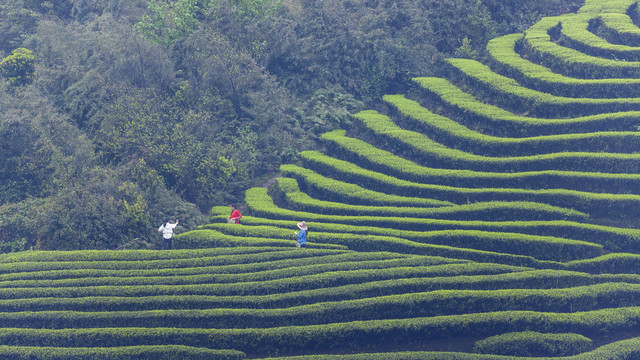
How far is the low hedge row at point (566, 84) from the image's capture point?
2620cm

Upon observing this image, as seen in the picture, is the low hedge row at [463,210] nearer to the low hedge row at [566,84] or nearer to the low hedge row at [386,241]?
the low hedge row at [386,241]

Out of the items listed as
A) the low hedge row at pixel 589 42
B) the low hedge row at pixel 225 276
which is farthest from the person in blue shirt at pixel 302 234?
the low hedge row at pixel 589 42

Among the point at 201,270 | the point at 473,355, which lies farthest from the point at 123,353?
the point at 473,355

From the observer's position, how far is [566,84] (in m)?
28.5

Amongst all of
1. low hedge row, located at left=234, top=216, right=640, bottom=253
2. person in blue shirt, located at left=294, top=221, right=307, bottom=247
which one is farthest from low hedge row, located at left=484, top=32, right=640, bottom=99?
person in blue shirt, located at left=294, top=221, right=307, bottom=247

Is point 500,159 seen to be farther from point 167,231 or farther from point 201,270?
point 167,231

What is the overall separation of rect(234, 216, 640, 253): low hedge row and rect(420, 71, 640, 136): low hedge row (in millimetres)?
6288

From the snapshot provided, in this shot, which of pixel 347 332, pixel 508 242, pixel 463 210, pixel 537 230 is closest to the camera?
pixel 347 332

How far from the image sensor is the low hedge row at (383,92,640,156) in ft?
82.5

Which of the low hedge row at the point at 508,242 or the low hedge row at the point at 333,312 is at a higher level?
the low hedge row at the point at 508,242

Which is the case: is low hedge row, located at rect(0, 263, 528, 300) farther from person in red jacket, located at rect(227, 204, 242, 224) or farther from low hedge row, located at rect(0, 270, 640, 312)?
person in red jacket, located at rect(227, 204, 242, 224)

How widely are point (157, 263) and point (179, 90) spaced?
1312 cm

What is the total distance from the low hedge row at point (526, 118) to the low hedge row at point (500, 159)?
216cm

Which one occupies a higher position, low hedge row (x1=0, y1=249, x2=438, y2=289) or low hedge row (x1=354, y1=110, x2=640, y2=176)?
low hedge row (x1=354, y1=110, x2=640, y2=176)
